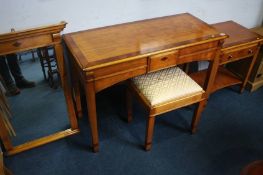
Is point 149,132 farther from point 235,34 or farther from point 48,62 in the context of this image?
point 235,34

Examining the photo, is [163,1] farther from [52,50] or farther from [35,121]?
[35,121]

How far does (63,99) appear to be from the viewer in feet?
5.98

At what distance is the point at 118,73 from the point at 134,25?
460mm

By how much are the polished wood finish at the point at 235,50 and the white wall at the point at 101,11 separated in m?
0.15

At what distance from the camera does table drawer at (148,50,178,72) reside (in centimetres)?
151

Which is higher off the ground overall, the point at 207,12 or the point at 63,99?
the point at 207,12

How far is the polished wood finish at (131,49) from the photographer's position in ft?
4.66

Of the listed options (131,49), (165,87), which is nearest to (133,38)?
(131,49)

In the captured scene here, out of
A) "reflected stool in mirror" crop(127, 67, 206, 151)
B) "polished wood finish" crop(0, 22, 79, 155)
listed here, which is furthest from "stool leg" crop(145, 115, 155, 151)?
"polished wood finish" crop(0, 22, 79, 155)

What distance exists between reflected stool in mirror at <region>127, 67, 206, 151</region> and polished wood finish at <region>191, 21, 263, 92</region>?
0.49 m

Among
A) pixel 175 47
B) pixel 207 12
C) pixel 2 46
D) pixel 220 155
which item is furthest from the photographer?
pixel 207 12

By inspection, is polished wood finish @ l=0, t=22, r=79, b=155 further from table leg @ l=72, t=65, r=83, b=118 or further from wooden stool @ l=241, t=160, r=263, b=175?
wooden stool @ l=241, t=160, r=263, b=175

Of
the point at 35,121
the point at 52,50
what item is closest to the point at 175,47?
the point at 52,50

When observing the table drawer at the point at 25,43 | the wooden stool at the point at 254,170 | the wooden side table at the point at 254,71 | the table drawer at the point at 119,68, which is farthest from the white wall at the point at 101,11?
the wooden stool at the point at 254,170
